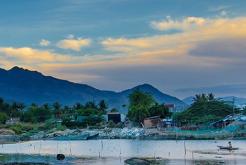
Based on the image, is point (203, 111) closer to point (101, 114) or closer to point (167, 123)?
point (167, 123)

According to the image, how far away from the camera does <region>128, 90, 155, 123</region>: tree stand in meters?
109

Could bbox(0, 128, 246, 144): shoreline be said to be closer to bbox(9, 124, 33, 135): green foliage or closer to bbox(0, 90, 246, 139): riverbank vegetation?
bbox(0, 90, 246, 139): riverbank vegetation

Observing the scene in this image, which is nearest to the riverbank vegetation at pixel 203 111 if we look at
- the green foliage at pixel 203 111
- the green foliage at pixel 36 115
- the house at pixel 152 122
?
the green foliage at pixel 203 111

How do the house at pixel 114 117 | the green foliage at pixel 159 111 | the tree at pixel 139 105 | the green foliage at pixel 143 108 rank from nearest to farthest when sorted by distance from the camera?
the tree at pixel 139 105 < the green foliage at pixel 143 108 < the green foliage at pixel 159 111 < the house at pixel 114 117

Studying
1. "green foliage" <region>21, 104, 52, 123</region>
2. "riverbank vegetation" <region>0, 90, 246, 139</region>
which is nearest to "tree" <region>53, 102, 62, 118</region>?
"riverbank vegetation" <region>0, 90, 246, 139</region>

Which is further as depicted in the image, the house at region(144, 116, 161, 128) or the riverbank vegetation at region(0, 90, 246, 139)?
the house at region(144, 116, 161, 128)

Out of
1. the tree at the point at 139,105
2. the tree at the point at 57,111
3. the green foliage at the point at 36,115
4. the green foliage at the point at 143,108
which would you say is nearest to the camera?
the tree at the point at 139,105

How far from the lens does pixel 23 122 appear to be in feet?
431

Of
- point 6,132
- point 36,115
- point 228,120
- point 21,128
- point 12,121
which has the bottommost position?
point 6,132

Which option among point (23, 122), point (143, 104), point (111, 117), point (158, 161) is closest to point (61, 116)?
point (23, 122)

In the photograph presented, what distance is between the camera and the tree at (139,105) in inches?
4306

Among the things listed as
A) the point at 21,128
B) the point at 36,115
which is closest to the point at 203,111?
the point at 21,128

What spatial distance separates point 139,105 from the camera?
373 ft

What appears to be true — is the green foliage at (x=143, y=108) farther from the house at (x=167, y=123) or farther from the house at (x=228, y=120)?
the house at (x=228, y=120)
